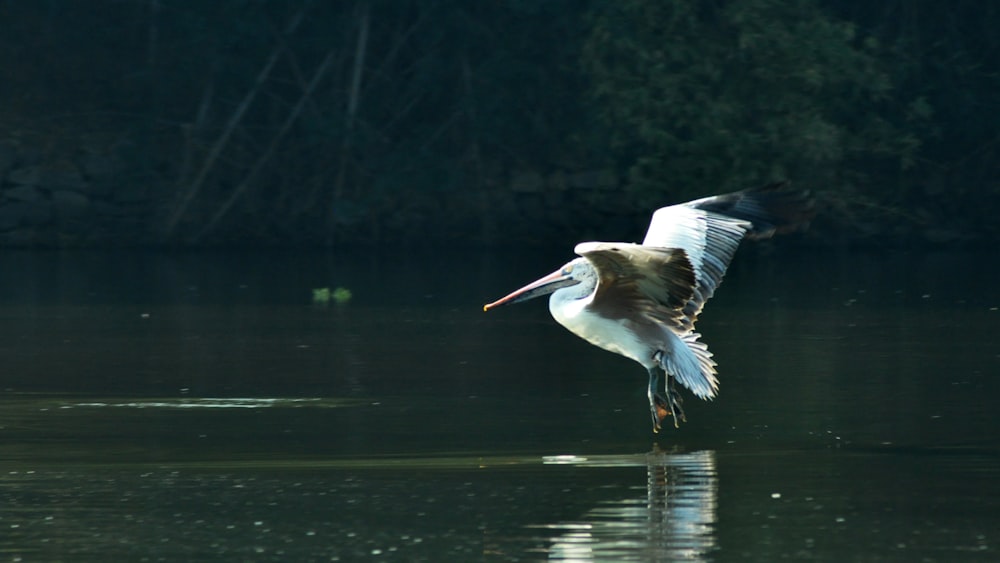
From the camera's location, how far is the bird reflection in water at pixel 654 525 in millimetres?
7277

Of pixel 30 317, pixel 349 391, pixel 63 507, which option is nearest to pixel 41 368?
pixel 349 391

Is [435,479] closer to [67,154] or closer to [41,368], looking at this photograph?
[41,368]

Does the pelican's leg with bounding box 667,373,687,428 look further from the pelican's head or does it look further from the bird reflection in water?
the bird reflection in water

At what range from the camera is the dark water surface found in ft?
25.1

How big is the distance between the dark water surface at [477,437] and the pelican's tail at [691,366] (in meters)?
0.31

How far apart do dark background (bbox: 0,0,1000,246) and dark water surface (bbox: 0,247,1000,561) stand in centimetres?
1236

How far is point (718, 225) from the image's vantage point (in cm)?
1113

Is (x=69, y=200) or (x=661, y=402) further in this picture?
(x=69, y=200)

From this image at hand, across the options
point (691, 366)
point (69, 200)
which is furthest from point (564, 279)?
point (69, 200)

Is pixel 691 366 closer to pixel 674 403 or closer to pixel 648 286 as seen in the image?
pixel 674 403

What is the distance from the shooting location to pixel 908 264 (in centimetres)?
2644

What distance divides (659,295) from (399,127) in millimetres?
24168

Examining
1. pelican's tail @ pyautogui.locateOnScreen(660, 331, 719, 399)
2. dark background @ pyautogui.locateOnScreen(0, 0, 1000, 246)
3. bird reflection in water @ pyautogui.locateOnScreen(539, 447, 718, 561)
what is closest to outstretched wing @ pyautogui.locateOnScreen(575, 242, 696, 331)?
pelican's tail @ pyautogui.locateOnScreen(660, 331, 719, 399)

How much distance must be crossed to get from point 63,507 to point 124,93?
27.9m
